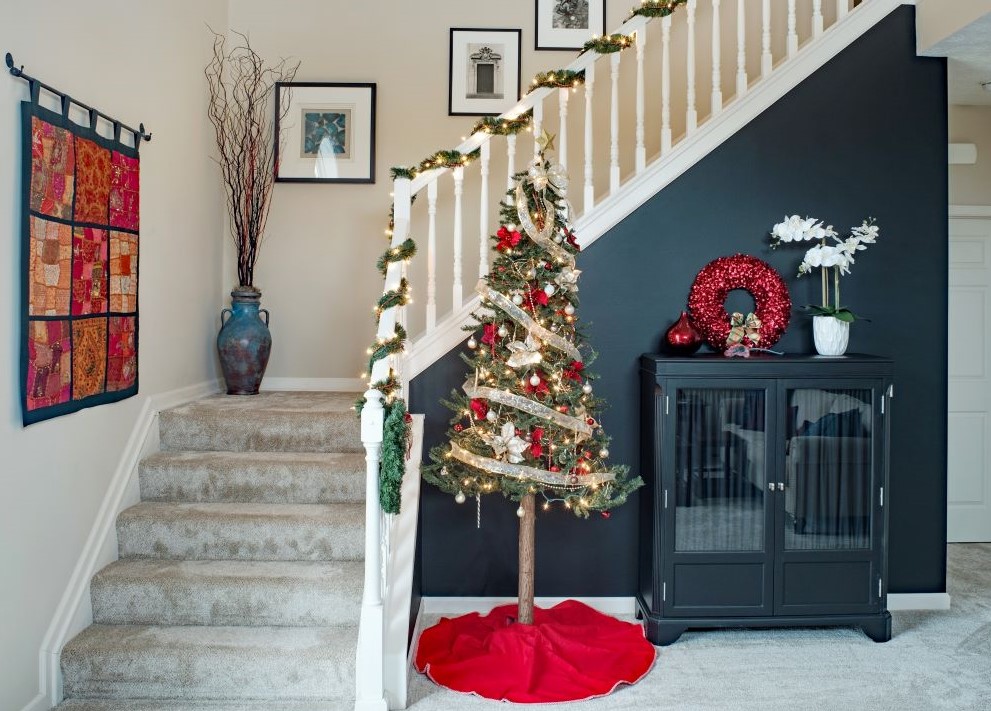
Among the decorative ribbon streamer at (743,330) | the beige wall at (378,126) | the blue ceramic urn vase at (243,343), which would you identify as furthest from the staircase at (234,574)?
the decorative ribbon streamer at (743,330)

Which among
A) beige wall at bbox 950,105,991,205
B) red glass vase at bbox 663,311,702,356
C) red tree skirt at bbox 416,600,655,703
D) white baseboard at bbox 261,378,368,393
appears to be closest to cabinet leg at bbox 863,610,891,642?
red tree skirt at bbox 416,600,655,703

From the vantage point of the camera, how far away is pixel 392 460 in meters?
2.67

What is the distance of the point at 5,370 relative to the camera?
2.40 meters

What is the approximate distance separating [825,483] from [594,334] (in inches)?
46.4

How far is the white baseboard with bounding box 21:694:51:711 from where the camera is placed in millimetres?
2496

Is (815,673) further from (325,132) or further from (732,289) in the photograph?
(325,132)

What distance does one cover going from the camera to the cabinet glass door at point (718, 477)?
3.30 m

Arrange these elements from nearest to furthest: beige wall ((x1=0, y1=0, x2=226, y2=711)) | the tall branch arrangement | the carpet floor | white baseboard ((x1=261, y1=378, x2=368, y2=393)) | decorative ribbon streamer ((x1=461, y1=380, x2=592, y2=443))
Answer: beige wall ((x1=0, y1=0, x2=226, y2=711)) < the carpet floor < decorative ribbon streamer ((x1=461, y1=380, x2=592, y2=443)) < the tall branch arrangement < white baseboard ((x1=261, y1=378, x2=368, y2=393))

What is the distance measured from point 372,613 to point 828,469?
200 centimetres

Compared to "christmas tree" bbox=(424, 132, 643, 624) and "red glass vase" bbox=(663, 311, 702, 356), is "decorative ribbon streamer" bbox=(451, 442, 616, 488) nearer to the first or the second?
"christmas tree" bbox=(424, 132, 643, 624)

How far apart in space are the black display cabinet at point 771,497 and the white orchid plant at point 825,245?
0.43m

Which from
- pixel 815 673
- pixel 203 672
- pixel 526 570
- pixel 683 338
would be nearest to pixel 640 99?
pixel 683 338

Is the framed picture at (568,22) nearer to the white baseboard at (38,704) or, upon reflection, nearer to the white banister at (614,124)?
the white banister at (614,124)

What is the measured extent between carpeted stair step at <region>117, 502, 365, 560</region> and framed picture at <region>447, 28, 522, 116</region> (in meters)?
2.58
